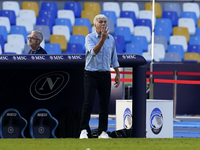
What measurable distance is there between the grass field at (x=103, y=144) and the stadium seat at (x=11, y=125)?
104 centimetres

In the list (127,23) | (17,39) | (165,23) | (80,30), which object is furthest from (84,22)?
(165,23)

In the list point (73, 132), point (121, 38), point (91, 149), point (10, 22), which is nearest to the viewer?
point (91, 149)

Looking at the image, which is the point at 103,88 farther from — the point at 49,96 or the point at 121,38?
the point at 121,38

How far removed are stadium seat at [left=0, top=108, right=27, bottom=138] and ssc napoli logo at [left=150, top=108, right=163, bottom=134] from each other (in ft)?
6.00

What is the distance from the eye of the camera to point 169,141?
4.75 metres

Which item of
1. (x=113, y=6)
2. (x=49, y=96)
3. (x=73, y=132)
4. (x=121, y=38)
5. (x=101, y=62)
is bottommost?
(x=73, y=132)

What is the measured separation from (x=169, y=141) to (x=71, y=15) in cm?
1130

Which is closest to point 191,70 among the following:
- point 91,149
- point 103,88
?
point 103,88

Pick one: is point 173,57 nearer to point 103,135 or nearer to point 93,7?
point 93,7

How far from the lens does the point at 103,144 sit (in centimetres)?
443

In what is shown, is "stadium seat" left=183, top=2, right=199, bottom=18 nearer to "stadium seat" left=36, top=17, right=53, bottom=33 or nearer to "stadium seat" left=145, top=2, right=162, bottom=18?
"stadium seat" left=145, top=2, right=162, bottom=18

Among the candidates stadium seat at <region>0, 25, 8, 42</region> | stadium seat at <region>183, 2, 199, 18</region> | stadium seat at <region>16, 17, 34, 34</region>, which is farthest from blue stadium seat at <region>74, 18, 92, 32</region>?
stadium seat at <region>183, 2, 199, 18</region>

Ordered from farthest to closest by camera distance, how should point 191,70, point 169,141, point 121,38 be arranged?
point 121,38 → point 191,70 → point 169,141

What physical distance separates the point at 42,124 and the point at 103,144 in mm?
1552
